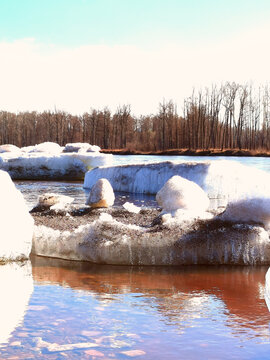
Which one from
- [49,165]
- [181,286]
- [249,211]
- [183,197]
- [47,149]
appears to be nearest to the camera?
[181,286]

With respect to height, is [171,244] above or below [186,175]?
below

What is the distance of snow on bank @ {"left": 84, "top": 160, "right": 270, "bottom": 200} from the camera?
32.7 feet

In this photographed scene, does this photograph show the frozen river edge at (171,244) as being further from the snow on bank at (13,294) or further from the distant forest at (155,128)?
the distant forest at (155,128)

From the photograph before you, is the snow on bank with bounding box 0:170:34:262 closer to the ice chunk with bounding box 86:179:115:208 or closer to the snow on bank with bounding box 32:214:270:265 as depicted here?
the snow on bank with bounding box 32:214:270:265

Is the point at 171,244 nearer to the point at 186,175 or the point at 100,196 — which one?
the point at 100,196

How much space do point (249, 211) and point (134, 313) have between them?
6.41 ft

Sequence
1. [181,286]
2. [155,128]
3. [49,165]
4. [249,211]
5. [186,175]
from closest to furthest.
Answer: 1. [181,286]
2. [249,211]
3. [186,175]
4. [49,165]
5. [155,128]

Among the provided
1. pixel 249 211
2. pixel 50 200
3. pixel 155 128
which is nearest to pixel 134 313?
pixel 249 211

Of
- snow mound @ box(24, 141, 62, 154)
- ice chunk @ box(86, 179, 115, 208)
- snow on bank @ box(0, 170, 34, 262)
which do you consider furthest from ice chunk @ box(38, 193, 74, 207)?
snow mound @ box(24, 141, 62, 154)

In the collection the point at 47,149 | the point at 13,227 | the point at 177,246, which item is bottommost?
the point at 177,246

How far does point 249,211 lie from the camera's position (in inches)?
182

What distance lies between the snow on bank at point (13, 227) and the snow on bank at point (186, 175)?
4709 millimetres

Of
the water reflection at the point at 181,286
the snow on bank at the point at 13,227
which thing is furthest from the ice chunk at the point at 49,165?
the water reflection at the point at 181,286

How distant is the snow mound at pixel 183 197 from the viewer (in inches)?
218
